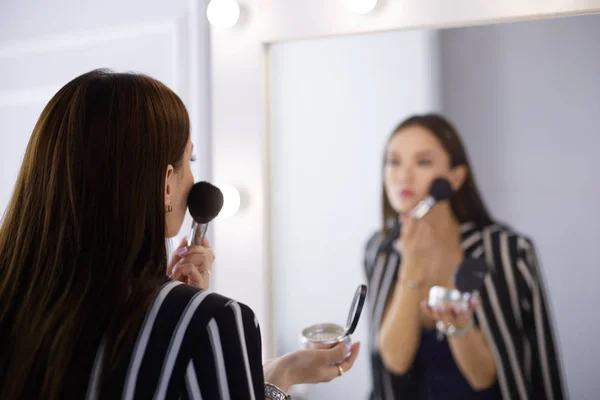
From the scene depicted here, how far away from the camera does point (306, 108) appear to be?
0.91 metres

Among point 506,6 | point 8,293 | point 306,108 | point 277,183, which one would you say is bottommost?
point 8,293

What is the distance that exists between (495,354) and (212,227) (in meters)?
0.48

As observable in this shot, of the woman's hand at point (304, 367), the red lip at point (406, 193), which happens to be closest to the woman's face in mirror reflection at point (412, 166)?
the red lip at point (406, 193)

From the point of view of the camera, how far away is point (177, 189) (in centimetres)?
61

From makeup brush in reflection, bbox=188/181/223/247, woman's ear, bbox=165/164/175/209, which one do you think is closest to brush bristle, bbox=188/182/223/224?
makeup brush in reflection, bbox=188/181/223/247

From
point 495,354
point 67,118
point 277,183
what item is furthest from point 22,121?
point 495,354

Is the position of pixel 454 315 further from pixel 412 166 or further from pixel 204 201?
pixel 204 201

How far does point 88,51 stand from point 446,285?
755 millimetres

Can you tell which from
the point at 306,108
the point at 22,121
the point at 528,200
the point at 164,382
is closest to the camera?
the point at 164,382

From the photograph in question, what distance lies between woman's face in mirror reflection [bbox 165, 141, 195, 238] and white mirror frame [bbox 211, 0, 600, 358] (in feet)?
0.92

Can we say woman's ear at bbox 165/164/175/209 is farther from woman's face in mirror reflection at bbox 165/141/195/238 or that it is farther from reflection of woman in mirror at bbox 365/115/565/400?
reflection of woman in mirror at bbox 365/115/565/400

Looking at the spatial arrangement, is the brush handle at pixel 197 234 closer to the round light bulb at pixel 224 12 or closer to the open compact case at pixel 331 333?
the open compact case at pixel 331 333

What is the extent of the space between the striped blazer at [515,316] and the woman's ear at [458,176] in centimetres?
5

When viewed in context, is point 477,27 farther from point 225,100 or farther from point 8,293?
point 8,293
